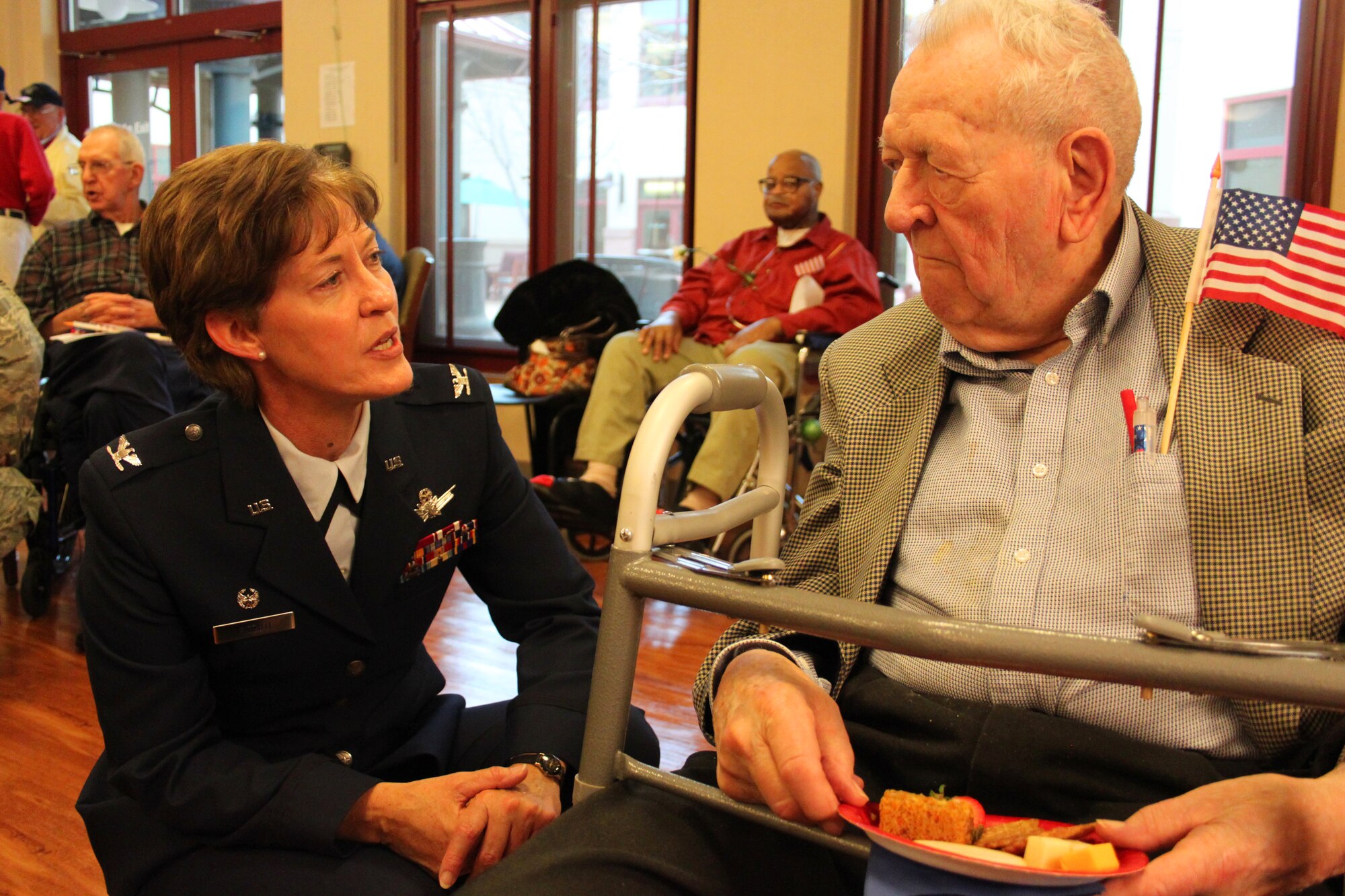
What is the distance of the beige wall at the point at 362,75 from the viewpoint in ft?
18.4

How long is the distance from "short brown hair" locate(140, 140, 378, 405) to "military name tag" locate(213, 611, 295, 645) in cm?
25

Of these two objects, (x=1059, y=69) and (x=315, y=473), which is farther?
(x=315, y=473)

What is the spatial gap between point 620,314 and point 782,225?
788mm

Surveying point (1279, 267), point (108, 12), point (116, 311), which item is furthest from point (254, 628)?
point (108, 12)

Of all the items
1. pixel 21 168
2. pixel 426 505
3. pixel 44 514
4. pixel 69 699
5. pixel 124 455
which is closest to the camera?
pixel 124 455

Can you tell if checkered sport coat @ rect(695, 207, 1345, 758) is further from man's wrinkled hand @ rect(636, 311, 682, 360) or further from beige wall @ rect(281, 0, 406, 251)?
beige wall @ rect(281, 0, 406, 251)

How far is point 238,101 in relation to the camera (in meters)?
6.57

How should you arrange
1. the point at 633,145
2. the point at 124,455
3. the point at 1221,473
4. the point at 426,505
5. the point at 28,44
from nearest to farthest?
the point at 1221,473
the point at 124,455
the point at 426,505
the point at 633,145
the point at 28,44

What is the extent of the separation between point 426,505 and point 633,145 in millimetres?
4204

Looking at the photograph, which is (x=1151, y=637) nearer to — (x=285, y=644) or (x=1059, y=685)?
(x=1059, y=685)

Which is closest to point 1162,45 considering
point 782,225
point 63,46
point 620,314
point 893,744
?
point 782,225

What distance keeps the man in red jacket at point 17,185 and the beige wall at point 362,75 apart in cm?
134

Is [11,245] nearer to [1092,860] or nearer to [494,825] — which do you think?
[494,825]

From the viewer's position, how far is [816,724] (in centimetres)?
93
